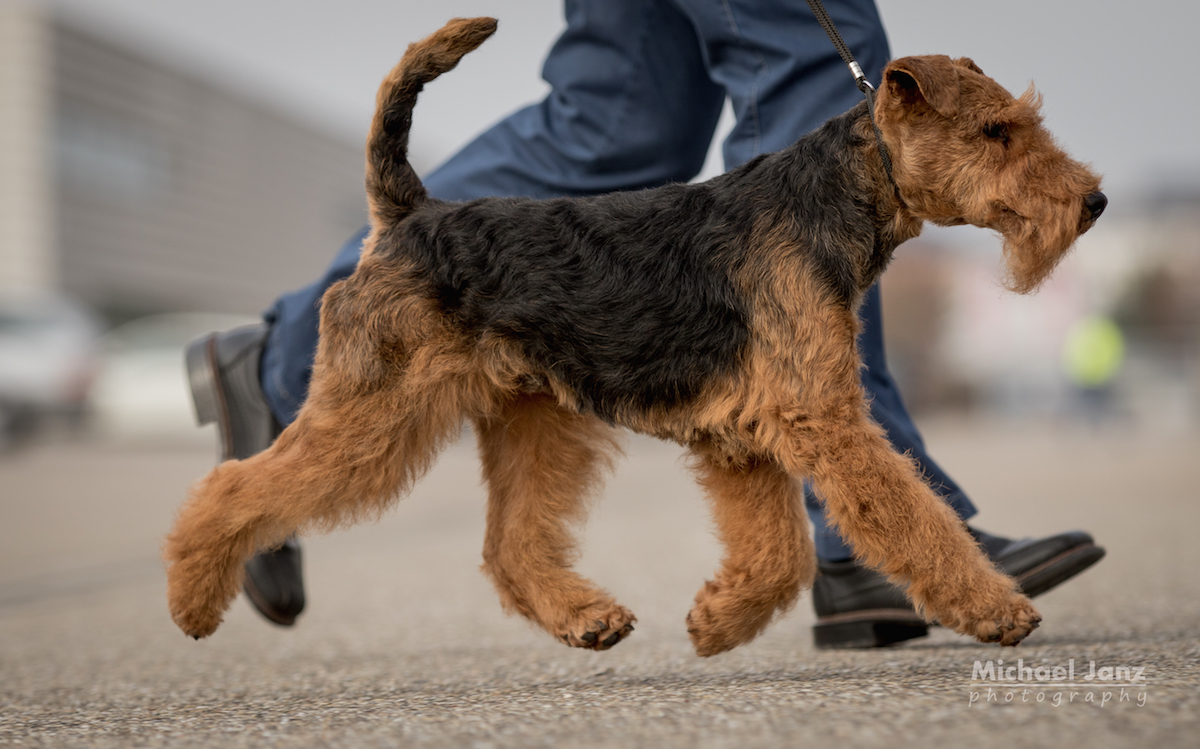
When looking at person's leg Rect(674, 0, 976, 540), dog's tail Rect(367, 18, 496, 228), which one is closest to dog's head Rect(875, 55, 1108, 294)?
person's leg Rect(674, 0, 976, 540)

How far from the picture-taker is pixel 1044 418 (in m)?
34.8

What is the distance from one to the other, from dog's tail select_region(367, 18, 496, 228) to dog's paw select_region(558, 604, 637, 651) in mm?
1126

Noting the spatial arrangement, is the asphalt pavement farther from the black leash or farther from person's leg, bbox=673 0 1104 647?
→ the black leash

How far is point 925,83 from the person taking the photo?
245 centimetres

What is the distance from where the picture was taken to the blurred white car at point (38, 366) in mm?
14148

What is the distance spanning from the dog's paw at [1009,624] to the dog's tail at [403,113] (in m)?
1.71

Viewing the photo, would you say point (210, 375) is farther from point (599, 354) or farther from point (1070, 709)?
point (1070, 709)

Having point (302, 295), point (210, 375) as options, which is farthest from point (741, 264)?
point (210, 375)

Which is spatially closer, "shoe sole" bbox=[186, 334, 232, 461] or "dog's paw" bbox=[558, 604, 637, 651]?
"dog's paw" bbox=[558, 604, 637, 651]

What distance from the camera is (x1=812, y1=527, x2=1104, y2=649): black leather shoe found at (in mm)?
2939

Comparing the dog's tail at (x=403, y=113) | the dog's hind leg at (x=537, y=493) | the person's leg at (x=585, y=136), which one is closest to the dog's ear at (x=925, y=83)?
the person's leg at (x=585, y=136)

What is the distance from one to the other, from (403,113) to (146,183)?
3659 centimetres

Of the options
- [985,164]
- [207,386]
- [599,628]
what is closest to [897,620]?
[599,628]

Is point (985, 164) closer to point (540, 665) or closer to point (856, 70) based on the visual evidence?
point (856, 70)
